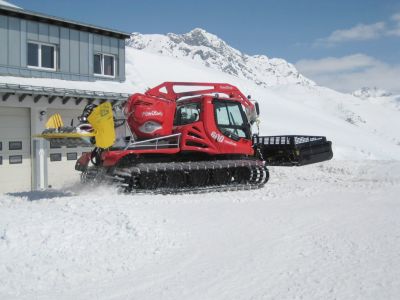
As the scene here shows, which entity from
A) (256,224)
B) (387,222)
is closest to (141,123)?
(256,224)

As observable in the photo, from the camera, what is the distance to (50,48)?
53.0 ft

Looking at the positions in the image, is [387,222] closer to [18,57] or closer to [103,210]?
[103,210]

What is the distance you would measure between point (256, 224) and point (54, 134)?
15.1 feet

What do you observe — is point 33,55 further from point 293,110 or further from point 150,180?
point 293,110

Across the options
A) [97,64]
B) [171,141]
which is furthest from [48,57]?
[171,141]

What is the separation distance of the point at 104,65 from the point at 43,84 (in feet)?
12.5

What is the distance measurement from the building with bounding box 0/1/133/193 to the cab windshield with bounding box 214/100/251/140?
190 inches

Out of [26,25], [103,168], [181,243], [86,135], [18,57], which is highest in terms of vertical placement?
[26,25]

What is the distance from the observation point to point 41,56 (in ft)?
51.8

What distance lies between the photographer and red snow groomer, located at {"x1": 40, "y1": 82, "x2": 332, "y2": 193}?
9.49 m

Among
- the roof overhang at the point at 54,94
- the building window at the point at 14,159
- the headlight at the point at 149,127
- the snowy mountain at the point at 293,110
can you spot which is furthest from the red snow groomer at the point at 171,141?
the snowy mountain at the point at 293,110

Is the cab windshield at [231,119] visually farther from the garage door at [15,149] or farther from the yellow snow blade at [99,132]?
the garage door at [15,149]

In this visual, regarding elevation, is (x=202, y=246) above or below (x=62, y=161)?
below

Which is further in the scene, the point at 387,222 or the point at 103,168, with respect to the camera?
the point at 103,168
